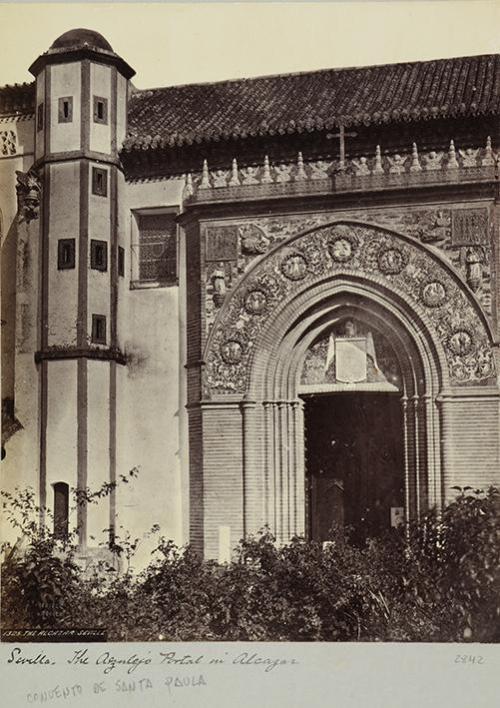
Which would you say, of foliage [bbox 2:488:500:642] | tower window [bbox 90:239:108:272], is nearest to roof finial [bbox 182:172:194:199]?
tower window [bbox 90:239:108:272]

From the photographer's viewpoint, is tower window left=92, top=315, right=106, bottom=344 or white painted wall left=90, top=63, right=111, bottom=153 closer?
tower window left=92, top=315, right=106, bottom=344

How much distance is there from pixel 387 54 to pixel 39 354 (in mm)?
5912

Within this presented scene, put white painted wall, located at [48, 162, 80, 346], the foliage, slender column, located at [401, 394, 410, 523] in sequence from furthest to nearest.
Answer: white painted wall, located at [48, 162, 80, 346], slender column, located at [401, 394, 410, 523], the foliage

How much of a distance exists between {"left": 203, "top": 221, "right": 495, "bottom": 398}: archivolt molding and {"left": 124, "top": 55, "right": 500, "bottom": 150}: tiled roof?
72.1 inches

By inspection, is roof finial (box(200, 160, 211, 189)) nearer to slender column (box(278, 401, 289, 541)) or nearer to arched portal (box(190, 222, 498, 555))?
arched portal (box(190, 222, 498, 555))

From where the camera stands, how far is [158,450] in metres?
12.7

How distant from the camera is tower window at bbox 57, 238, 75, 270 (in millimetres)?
13086

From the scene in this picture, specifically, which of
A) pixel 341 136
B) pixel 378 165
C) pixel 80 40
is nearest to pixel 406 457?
pixel 378 165

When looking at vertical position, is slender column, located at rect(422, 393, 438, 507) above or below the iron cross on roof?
below

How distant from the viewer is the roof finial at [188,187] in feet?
44.2

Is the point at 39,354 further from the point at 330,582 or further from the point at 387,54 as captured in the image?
the point at 387,54
